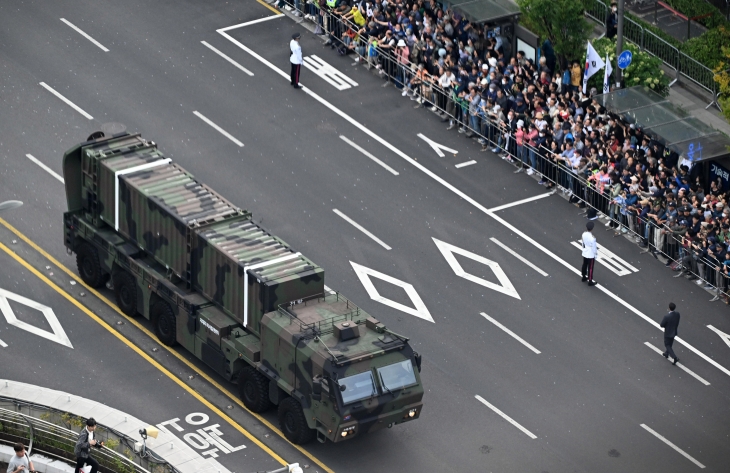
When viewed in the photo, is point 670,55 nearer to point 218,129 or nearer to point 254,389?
point 218,129

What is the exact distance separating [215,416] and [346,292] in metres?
6.76

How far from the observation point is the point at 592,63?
2211 inches

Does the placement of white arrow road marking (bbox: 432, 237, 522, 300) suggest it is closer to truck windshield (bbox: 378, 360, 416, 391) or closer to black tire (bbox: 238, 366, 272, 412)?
truck windshield (bbox: 378, 360, 416, 391)

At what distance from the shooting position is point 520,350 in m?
48.0

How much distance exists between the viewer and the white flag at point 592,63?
183 feet

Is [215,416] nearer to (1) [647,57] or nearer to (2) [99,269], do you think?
(2) [99,269]

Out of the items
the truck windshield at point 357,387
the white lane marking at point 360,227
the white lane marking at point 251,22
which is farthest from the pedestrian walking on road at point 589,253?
the white lane marking at point 251,22

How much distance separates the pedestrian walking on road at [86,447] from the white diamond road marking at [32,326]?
25.4ft

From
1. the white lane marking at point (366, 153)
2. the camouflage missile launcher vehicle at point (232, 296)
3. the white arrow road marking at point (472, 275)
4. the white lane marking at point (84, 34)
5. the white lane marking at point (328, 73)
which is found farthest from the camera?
the white lane marking at point (84, 34)

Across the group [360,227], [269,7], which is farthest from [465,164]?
[269,7]

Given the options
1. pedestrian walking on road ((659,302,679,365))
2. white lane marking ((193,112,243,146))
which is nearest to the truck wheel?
pedestrian walking on road ((659,302,679,365))

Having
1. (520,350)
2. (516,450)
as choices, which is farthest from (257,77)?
(516,450)

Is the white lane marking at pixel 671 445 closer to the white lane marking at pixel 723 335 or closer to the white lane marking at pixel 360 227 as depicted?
the white lane marking at pixel 723 335

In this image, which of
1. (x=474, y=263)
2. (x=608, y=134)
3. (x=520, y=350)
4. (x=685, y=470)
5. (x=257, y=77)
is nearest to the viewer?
(x=685, y=470)
